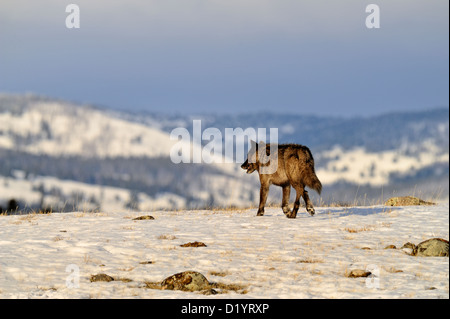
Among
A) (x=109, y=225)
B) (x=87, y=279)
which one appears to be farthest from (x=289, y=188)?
(x=87, y=279)

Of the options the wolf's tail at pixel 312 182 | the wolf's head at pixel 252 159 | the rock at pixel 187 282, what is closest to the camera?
the rock at pixel 187 282

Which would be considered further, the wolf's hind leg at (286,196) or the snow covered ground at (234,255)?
the wolf's hind leg at (286,196)

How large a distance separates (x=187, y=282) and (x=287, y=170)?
8.31m

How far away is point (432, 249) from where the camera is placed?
40.5 ft

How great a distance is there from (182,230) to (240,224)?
1944 millimetres

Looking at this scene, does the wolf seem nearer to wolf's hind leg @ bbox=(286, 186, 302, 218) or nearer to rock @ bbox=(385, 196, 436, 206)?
wolf's hind leg @ bbox=(286, 186, 302, 218)

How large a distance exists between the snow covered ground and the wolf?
27.4 inches

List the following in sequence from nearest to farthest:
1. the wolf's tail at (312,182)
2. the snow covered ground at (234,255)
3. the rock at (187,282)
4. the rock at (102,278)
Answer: the snow covered ground at (234,255)
the rock at (187,282)
the rock at (102,278)
the wolf's tail at (312,182)

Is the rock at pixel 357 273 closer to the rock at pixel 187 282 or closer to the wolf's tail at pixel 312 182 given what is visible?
the rock at pixel 187 282

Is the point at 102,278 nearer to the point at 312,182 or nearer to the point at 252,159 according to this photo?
the point at 312,182

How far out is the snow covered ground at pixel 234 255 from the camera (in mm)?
9781

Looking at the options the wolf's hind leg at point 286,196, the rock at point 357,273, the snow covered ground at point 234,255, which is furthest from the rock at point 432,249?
the wolf's hind leg at point 286,196

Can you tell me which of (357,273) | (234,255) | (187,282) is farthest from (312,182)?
(187,282)

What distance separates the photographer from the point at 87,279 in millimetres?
10484
